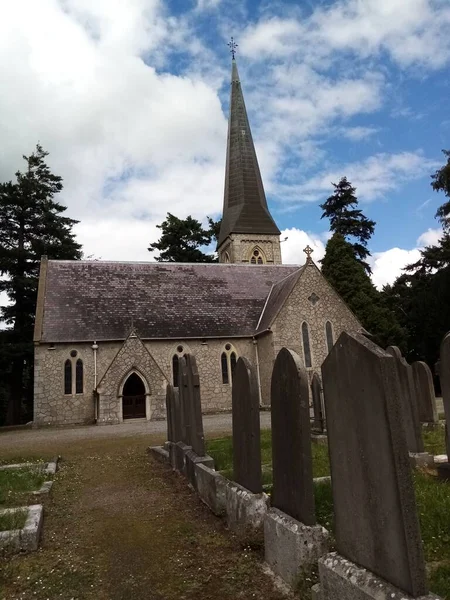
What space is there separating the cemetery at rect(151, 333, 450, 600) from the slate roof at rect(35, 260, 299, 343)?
17.1m

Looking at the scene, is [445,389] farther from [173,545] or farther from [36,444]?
[36,444]

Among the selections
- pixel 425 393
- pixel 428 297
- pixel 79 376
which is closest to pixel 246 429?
pixel 425 393

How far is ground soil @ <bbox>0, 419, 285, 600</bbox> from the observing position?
11.9 feet

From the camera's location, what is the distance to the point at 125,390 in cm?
2244

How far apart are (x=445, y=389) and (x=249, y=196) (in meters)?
35.5

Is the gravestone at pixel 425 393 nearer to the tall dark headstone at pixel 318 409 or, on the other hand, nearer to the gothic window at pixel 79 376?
the tall dark headstone at pixel 318 409

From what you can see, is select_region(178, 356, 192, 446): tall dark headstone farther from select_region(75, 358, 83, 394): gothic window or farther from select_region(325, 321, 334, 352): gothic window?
select_region(325, 321, 334, 352): gothic window

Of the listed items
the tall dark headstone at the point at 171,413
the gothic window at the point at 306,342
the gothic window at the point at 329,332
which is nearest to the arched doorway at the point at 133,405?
the gothic window at the point at 306,342

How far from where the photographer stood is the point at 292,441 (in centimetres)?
384

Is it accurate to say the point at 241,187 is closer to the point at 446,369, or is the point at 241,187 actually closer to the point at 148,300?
the point at 148,300

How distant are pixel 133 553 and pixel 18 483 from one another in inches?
148

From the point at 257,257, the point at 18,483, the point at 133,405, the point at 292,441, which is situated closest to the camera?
the point at 292,441

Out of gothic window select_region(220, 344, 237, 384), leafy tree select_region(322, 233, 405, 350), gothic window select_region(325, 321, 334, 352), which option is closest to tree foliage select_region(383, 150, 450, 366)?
leafy tree select_region(322, 233, 405, 350)

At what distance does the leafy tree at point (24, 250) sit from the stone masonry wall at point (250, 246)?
12.2 meters
